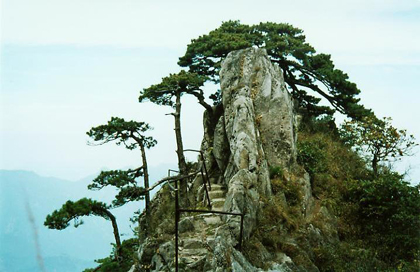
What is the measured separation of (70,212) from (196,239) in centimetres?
710

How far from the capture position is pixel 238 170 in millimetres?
12266

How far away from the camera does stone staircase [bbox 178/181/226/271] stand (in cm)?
843

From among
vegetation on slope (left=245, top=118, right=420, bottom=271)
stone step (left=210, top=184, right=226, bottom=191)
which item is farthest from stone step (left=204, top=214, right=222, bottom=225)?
stone step (left=210, top=184, right=226, bottom=191)

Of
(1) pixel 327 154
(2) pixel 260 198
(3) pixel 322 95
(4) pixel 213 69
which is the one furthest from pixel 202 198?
(3) pixel 322 95

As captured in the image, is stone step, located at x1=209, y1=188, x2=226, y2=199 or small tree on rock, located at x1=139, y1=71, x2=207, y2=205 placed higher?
small tree on rock, located at x1=139, y1=71, x2=207, y2=205

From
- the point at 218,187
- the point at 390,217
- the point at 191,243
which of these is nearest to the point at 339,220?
the point at 390,217

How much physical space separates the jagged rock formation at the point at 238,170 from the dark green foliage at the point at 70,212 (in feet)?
9.92

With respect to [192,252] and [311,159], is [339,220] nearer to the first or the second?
[311,159]

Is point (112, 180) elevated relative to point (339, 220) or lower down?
elevated

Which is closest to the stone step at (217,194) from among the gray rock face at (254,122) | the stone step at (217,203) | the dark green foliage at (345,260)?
the stone step at (217,203)

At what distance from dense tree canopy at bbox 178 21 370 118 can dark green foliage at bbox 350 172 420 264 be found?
675cm

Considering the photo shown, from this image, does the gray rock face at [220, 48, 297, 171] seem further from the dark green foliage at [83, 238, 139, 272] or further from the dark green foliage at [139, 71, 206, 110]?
the dark green foliage at [83, 238, 139, 272]

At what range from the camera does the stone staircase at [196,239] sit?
8434 millimetres

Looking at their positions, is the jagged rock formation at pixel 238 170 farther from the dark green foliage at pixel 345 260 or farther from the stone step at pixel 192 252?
the dark green foliage at pixel 345 260
